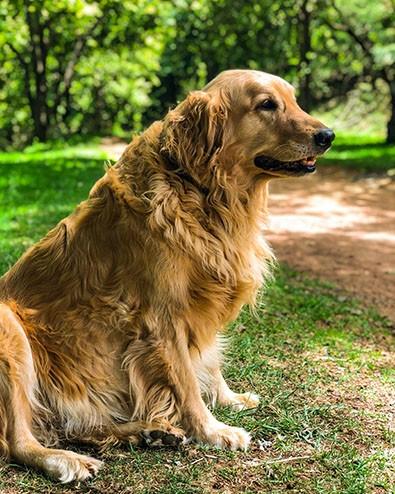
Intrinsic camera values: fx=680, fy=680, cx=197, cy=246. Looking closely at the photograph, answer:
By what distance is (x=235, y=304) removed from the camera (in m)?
3.58

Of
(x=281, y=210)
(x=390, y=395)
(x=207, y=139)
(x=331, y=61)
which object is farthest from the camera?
(x=331, y=61)

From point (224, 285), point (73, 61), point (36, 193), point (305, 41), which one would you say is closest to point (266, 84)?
point (224, 285)

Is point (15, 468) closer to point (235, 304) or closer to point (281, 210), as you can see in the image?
point (235, 304)

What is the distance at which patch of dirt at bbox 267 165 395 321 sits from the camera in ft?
22.8

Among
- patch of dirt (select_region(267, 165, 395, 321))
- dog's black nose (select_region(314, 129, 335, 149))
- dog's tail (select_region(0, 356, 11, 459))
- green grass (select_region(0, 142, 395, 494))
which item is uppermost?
dog's black nose (select_region(314, 129, 335, 149))

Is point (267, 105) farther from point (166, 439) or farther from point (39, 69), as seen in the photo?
point (39, 69)

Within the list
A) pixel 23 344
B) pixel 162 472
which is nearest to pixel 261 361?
pixel 162 472

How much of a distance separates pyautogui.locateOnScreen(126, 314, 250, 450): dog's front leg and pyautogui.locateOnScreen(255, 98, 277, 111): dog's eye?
46.3 inches

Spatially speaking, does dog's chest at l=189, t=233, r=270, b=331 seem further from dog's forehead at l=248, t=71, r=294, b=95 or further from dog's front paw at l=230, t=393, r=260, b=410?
dog's forehead at l=248, t=71, r=294, b=95

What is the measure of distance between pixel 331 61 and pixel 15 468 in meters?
22.5

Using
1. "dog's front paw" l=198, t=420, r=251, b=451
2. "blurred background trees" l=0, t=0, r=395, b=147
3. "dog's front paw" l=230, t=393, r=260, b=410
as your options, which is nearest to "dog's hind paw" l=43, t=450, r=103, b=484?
"dog's front paw" l=198, t=420, r=251, b=451

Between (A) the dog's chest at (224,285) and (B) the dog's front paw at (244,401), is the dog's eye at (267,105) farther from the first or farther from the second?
(B) the dog's front paw at (244,401)

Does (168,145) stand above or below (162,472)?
above

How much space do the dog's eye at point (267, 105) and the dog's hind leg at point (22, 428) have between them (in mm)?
1681
